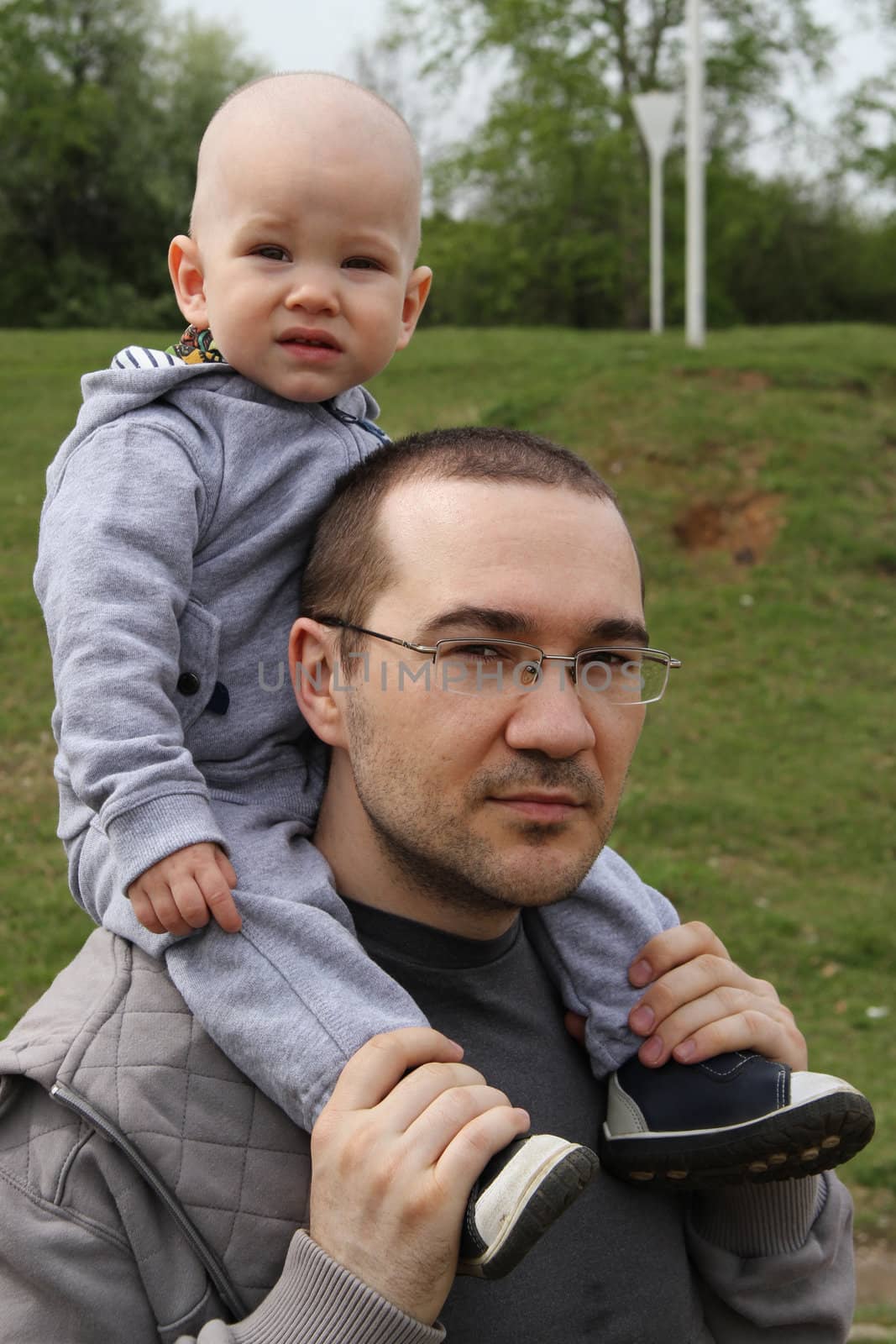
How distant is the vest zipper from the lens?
1.77m

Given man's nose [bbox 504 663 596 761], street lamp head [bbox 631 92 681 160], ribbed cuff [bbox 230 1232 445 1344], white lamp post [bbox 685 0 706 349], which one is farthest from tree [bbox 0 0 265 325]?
ribbed cuff [bbox 230 1232 445 1344]

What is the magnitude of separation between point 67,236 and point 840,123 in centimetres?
1685

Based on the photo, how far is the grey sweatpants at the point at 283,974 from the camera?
1815 mm

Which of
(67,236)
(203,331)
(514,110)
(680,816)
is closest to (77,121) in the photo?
(67,236)

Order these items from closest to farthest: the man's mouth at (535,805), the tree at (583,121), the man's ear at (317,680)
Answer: the man's mouth at (535,805) < the man's ear at (317,680) < the tree at (583,121)

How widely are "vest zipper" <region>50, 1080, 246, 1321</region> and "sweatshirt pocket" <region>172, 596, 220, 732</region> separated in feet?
1.75

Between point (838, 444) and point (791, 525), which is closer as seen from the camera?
point (791, 525)

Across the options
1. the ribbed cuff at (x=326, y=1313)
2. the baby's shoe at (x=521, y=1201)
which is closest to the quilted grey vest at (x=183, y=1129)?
the ribbed cuff at (x=326, y=1313)

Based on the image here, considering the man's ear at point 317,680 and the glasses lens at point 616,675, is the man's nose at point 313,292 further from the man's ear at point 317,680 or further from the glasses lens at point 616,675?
the glasses lens at point 616,675

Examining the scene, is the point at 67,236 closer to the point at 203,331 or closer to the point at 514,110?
the point at 514,110

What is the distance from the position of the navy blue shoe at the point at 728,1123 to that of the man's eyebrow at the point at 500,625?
0.63 metres

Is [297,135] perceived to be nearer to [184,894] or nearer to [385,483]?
[385,483]

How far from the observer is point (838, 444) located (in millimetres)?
11586

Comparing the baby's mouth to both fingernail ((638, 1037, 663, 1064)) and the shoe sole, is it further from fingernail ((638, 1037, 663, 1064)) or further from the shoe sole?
the shoe sole
